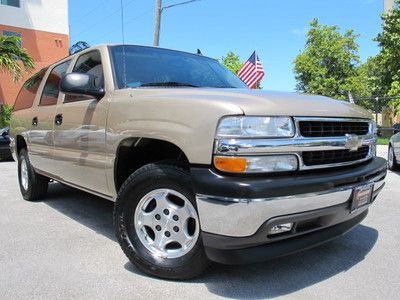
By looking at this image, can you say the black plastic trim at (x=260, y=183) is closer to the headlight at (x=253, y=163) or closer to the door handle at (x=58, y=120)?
the headlight at (x=253, y=163)

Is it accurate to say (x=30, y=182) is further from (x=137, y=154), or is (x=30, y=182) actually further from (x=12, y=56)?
(x=12, y=56)

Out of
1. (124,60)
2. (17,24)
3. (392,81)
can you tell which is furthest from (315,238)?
(392,81)

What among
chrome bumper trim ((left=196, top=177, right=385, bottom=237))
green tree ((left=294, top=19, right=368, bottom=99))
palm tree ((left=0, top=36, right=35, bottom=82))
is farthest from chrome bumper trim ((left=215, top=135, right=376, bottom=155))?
green tree ((left=294, top=19, right=368, bottom=99))

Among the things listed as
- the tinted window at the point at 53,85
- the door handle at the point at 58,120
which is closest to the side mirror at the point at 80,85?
the door handle at the point at 58,120

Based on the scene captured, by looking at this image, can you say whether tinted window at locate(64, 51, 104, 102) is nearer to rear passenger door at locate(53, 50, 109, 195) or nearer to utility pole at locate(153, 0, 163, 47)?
rear passenger door at locate(53, 50, 109, 195)

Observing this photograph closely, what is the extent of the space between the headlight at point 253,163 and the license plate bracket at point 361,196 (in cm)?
72

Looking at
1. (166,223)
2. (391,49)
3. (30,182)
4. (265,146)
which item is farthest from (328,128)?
(391,49)

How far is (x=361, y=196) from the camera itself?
3.40 metres

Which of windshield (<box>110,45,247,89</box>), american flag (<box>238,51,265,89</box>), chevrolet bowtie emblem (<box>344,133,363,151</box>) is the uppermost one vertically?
american flag (<box>238,51,265,89</box>)

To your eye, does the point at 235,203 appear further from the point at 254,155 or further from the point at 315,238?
the point at 315,238

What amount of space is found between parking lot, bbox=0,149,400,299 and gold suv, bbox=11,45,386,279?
22 cm

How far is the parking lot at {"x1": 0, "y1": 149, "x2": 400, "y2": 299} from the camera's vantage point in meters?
3.13

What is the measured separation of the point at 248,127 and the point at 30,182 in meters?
4.25

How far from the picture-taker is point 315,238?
3.17 meters
